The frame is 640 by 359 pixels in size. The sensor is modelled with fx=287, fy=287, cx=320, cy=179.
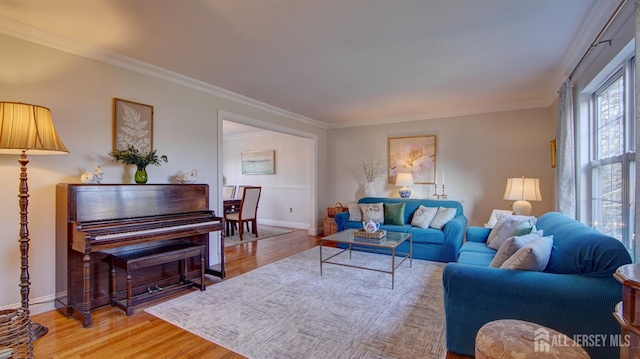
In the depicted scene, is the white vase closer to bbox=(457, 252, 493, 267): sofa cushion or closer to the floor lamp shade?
the floor lamp shade

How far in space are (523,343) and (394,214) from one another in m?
3.62

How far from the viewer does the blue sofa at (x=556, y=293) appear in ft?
4.97

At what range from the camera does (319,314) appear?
2527 millimetres

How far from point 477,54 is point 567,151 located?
1.37m

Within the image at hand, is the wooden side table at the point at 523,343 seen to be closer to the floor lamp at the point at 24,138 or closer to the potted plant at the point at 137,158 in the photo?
Answer: the floor lamp at the point at 24,138

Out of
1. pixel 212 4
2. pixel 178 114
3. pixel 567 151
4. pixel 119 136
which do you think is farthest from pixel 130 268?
pixel 567 151

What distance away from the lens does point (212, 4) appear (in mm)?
2059

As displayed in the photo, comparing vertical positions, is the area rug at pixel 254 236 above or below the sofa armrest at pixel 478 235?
below

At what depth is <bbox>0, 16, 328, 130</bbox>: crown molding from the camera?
235 centimetres

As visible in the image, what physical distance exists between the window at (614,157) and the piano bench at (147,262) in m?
3.73

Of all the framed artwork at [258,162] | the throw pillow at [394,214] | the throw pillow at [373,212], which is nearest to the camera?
the throw pillow at [394,214]

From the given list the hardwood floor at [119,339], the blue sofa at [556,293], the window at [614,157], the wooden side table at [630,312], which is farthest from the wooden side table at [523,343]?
the window at [614,157]

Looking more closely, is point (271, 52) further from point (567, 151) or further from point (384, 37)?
point (567, 151)

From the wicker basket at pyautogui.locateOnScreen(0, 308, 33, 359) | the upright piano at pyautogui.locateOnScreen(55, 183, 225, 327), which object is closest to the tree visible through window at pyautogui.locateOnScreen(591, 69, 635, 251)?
the upright piano at pyautogui.locateOnScreen(55, 183, 225, 327)
